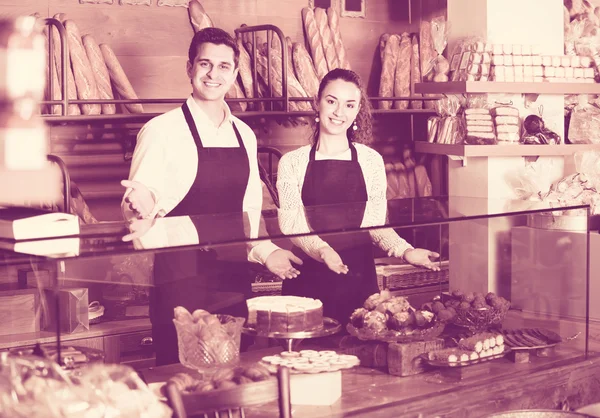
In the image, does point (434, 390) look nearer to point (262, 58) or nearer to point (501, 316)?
point (501, 316)

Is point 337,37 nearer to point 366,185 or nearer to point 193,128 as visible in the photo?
point 366,185

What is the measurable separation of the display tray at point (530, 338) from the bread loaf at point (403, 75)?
1950 mm

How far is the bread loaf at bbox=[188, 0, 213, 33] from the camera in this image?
12.6ft

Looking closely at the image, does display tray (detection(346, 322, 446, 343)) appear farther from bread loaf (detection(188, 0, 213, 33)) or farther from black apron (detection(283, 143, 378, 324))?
bread loaf (detection(188, 0, 213, 33))

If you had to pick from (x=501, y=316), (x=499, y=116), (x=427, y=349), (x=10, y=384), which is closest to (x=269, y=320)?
(x=427, y=349)

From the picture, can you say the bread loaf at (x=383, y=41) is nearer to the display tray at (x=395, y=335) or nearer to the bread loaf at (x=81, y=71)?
the bread loaf at (x=81, y=71)

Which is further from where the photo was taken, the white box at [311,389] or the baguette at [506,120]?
the baguette at [506,120]

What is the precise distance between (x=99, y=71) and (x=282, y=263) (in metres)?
1.43

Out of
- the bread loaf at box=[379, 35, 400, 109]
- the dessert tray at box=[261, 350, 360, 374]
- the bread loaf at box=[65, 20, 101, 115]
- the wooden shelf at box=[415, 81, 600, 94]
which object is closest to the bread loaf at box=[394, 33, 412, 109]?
the bread loaf at box=[379, 35, 400, 109]

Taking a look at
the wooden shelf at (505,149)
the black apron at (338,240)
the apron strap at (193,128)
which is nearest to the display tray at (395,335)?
the black apron at (338,240)

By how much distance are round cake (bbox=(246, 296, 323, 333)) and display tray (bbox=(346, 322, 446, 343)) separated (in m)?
0.10

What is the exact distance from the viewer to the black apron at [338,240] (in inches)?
92.4

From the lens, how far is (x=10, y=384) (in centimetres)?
152

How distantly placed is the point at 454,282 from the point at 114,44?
1.75 metres
